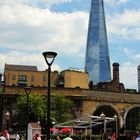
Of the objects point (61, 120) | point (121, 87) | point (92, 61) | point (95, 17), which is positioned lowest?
point (61, 120)

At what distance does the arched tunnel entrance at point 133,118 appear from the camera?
292 ft

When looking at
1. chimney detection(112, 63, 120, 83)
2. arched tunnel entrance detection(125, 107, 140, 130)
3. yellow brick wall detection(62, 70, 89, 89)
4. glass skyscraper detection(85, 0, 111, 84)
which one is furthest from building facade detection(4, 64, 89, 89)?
glass skyscraper detection(85, 0, 111, 84)

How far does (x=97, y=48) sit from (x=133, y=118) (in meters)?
73.7

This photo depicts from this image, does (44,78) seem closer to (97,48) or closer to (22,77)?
(22,77)

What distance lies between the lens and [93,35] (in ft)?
532

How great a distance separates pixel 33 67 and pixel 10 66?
7.56 metres

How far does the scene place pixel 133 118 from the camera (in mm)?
90312

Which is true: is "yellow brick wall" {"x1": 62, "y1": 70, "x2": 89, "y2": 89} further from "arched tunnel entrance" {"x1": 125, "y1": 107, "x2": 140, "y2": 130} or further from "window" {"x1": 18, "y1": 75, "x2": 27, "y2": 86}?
"arched tunnel entrance" {"x1": 125, "y1": 107, "x2": 140, "y2": 130}

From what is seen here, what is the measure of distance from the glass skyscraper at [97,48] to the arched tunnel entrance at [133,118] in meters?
70.7

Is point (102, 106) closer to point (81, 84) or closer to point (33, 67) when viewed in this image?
point (81, 84)

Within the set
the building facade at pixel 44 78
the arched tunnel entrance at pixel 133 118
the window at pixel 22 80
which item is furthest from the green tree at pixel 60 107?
the window at pixel 22 80

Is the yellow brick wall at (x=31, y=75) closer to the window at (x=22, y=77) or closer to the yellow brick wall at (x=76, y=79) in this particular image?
the window at (x=22, y=77)

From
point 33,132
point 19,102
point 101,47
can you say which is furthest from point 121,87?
point 33,132

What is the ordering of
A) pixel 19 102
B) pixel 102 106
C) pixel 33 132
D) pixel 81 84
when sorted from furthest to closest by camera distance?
pixel 81 84
pixel 102 106
pixel 19 102
pixel 33 132
